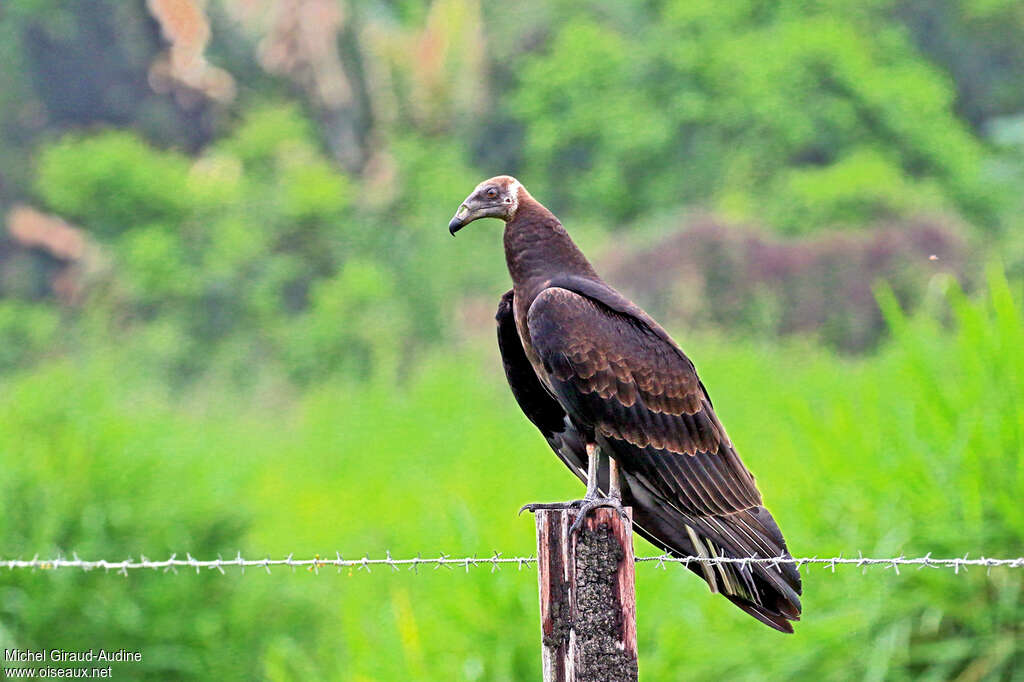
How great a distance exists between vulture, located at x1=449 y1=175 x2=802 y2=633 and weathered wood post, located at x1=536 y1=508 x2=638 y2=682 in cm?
57

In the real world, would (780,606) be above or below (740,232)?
below

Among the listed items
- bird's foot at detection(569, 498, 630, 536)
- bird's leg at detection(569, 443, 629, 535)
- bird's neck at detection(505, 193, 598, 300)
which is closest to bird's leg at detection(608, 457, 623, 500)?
bird's leg at detection(569, 443, 629, 535)

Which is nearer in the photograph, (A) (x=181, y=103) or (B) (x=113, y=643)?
(B) (x=113, y=643)

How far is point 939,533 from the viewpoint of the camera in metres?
4.23

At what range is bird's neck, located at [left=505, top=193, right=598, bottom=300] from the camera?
3.12m

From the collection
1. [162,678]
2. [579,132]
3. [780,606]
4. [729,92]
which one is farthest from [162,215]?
[780,606]

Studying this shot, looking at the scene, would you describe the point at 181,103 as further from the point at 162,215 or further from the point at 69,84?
the point at 162,215

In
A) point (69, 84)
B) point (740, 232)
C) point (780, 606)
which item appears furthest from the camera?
point (69, 84)

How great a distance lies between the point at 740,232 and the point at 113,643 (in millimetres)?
10180

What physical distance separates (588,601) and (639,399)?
2.69ft

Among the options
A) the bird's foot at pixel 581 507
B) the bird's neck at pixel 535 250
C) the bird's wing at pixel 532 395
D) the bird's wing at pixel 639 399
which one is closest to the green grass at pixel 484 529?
the bird's wing at pixel 532 395

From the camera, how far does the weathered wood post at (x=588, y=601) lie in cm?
234

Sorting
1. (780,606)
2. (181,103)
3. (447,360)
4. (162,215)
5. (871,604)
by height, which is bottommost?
(780,606)

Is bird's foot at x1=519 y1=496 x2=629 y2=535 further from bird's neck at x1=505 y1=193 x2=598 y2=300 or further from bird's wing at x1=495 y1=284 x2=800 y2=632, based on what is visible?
bird's neck at x1=505 y1=193 x2=598 y2=300
